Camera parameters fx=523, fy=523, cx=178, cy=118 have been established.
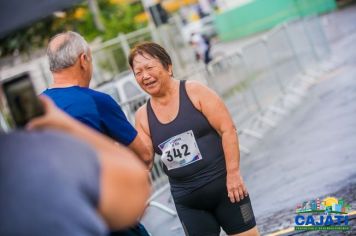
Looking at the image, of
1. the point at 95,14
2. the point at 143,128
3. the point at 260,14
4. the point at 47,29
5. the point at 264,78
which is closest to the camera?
the point at 143,128

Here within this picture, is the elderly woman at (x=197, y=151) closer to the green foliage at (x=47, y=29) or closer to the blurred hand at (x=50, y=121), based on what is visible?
the blurred hand at (x=50, y=121)

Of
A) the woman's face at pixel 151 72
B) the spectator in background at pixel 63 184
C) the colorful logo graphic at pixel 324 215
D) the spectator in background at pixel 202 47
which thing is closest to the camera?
the spectator in background at pixel 63 184

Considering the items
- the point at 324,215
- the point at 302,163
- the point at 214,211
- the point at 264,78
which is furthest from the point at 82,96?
the point at 264,78

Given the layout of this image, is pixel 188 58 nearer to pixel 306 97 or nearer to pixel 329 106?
pixel 306 97

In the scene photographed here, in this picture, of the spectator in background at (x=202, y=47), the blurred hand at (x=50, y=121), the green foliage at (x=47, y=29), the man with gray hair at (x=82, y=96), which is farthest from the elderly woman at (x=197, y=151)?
the spectator in background at (x=202, y=47)

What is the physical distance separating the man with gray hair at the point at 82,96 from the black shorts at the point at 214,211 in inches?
30.4

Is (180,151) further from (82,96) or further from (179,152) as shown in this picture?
(82,96)

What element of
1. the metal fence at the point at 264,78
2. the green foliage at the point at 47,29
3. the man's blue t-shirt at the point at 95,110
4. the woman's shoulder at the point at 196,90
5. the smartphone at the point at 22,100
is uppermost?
the green foliage at the point at 47,29

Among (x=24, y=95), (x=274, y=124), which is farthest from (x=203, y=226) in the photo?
(x=274, y=124)

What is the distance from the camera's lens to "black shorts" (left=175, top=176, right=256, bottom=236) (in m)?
3.50

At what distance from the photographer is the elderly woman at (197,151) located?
3.48m

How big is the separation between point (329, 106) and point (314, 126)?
51.2 inches

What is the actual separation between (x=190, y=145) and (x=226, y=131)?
0.85 feet

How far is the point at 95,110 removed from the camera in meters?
2.70
